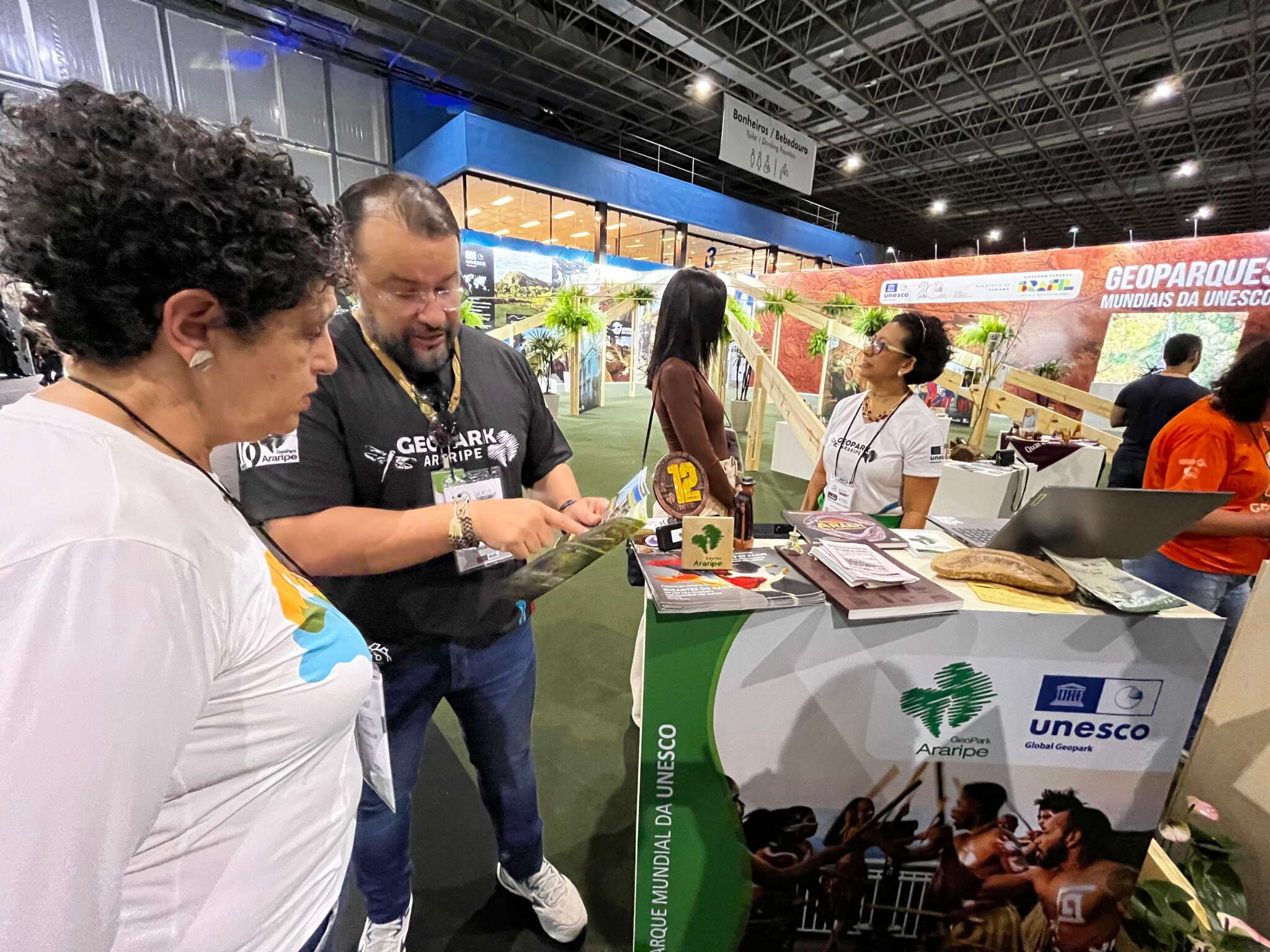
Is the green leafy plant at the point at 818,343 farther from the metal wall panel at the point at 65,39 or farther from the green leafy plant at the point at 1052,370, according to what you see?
the metal wall panel at the point at 65,39

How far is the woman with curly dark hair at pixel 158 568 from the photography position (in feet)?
1.29

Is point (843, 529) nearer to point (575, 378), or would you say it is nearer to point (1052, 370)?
point (1052, 370)

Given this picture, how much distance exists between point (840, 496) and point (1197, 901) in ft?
4.53

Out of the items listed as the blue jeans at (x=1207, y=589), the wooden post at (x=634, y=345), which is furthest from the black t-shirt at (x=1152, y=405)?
the wooden post at (x=634, y=345)

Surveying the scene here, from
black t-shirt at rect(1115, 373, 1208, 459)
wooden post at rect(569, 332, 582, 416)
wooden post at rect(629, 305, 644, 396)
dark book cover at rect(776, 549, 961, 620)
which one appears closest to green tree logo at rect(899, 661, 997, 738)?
dark book cover at rect(776, 549, 961, 620)

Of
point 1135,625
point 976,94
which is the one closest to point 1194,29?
point 976,94

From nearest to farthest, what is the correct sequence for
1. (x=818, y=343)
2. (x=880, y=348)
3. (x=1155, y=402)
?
(x=880, y=348) → (x=1155, y=402) → (x=818, y=343)

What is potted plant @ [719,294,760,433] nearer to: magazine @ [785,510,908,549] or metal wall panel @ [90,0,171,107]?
magazine @ [785,510,908,549]

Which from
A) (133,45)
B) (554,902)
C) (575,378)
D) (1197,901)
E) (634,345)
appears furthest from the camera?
(634,345)

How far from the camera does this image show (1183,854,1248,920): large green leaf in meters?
1.16

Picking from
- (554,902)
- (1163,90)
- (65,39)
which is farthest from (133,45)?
(1163,90)

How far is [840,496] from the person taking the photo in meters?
2.20

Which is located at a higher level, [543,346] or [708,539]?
[543,346]

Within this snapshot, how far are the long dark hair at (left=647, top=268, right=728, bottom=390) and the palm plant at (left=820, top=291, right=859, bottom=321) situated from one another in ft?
17.1
